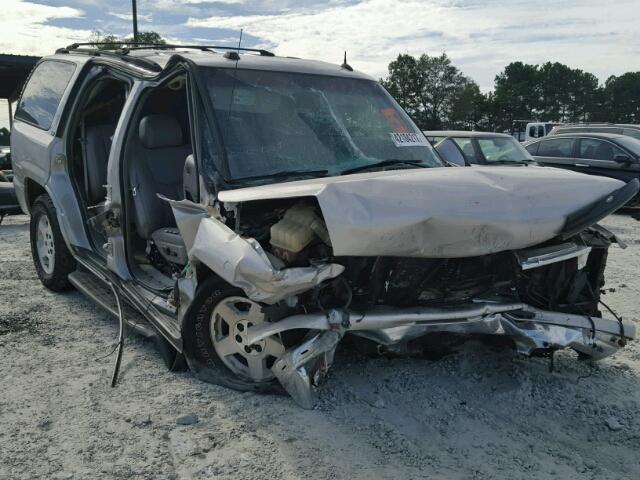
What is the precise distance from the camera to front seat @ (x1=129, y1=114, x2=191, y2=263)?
4.44 meters

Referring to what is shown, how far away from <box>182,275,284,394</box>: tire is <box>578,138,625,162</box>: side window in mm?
10880

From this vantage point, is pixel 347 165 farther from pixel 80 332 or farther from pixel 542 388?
pixel 80 332

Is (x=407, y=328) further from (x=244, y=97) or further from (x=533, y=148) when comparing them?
(x=533, y=148)

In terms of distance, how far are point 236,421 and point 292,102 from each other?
214 centimetres

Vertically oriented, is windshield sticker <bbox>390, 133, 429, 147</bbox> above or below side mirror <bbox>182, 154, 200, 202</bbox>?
above

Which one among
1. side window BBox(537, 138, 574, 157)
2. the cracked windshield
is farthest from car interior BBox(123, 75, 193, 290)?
side window BBox(537, 138, 574, 157)

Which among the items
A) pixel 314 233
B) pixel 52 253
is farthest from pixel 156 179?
pixel 314 233

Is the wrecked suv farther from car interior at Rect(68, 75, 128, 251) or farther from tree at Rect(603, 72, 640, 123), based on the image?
tree at Rect(603, 72, 640, 123)

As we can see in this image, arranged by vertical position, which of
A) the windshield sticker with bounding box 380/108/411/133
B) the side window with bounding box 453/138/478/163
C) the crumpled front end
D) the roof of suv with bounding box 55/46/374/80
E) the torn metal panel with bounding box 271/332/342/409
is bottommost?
the torn metal panel with bounding box 271/332/342/409

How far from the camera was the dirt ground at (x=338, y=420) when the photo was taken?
2818 millimetres

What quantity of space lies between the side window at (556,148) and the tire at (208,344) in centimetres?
1128

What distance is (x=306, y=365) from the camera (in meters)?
3.17

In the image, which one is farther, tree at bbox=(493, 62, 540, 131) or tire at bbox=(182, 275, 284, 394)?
tree at bbox=(493, 62, 540, 131)

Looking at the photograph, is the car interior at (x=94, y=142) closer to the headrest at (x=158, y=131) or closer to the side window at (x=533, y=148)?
the headrest at (x=158, y=131)
